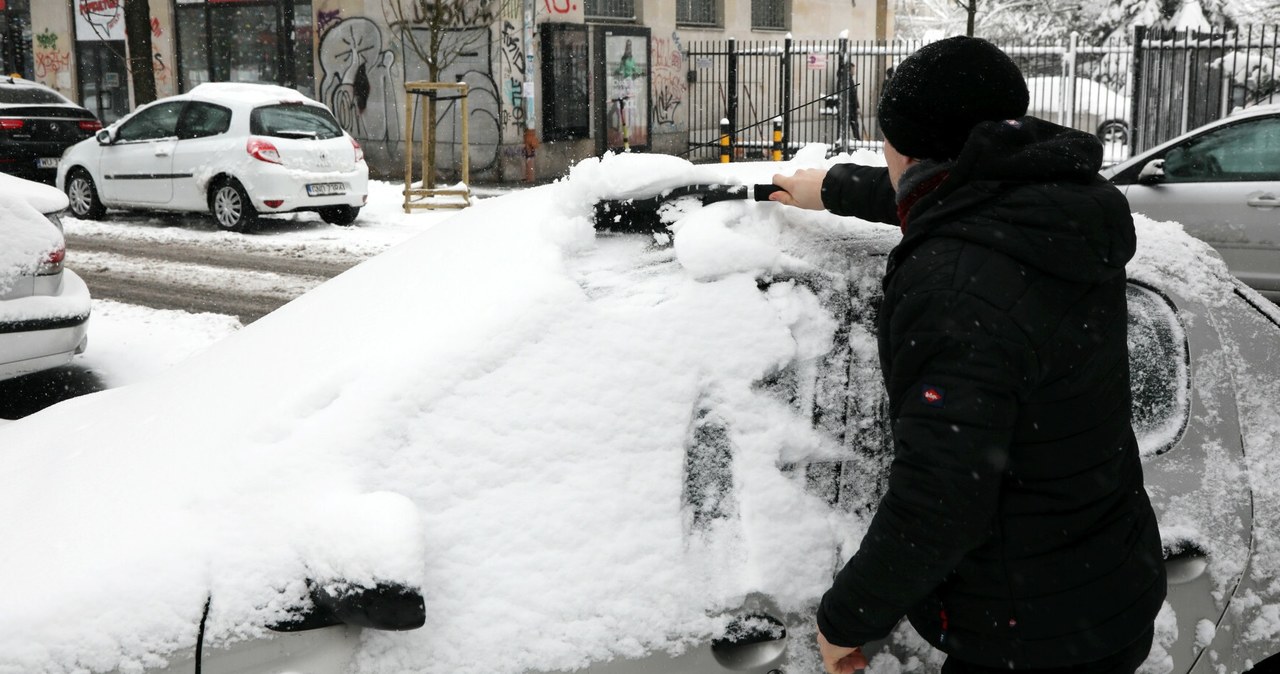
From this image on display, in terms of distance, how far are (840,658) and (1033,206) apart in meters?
0.78

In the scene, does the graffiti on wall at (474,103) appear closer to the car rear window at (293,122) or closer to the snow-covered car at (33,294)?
the car rear window at (293,122)

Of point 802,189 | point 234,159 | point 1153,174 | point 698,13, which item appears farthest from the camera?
point 698,13

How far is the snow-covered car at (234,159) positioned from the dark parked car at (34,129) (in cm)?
341

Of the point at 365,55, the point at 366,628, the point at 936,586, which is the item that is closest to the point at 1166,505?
the point at 936,586

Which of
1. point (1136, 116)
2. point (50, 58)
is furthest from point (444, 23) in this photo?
point (50, 58)

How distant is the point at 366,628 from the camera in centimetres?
183

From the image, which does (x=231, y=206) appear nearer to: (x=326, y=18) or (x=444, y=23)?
(x=444, y=23)

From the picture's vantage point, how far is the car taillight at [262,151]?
12.6 m

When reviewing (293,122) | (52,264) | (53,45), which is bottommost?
(52,264)

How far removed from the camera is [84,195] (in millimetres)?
14578

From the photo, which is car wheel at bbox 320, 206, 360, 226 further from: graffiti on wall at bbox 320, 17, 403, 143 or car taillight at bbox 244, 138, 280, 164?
graffiti on wall at bbox 320, 17, 403, 143

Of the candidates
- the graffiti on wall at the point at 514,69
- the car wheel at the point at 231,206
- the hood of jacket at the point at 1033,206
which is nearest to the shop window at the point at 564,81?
the graffiti on wall at the point at 514,69

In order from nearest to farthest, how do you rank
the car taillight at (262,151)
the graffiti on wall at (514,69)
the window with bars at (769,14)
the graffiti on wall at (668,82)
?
the car taillight at (262,151) < the graffiti on wall at (514,69) < the graffiti on wall at (668,82) < the window with bars at (769,14)

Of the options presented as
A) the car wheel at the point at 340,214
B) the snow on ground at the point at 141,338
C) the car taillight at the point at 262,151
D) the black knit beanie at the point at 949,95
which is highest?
the black knit beanie at the point at 949,95
